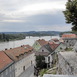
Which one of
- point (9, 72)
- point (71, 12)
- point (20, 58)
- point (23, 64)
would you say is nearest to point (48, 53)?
point (23, 64)

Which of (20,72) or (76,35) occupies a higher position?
(76,35)

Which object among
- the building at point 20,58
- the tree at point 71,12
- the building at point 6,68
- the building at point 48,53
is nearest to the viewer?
the tree at point 71,12

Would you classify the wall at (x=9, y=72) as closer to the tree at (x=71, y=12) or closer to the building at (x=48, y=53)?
the building at (x=48, y=53)

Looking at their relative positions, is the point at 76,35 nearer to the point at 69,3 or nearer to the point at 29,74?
the point at 29,74

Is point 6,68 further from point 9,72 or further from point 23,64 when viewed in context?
point 23,64

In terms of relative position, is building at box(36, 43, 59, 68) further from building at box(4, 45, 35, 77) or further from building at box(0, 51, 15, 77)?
building at box(0, 51, 15, 77)

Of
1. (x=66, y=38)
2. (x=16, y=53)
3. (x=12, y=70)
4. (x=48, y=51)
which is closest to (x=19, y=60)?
(x=16, y=53)

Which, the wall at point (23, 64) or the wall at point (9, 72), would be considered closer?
the wall at point (9, 72)

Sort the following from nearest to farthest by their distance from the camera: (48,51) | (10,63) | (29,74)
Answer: (10,63)
(29,74)
(48,51)

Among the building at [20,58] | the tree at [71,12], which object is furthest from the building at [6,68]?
the tree at [71,12]

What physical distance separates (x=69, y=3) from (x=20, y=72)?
19.2 m

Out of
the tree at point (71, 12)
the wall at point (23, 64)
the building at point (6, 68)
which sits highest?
the tree at point (71, 12)

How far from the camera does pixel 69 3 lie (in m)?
14.6

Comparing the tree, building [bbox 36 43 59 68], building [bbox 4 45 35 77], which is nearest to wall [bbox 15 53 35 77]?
building [bbox 4 45 35 77]
